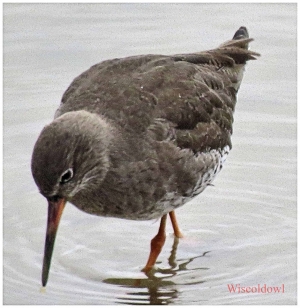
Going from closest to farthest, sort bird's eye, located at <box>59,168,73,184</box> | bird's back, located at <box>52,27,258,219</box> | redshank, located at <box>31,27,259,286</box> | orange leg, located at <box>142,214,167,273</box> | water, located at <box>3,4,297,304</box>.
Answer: bird's eye, located at <box>59,168,73,184</box> < redshank, located at <box>31,27,259,286</box> < bird's back, located at <box>52,27,258,219</box> < water, located at <box>3,4,297,304</box> < orange leg, located at <box>142,214,167,273</box>

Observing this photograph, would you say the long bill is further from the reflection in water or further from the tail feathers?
the tail feathers

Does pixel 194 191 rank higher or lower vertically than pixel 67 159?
lower

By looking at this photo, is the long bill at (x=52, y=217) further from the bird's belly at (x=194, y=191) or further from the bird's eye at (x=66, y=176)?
the bird's belly at (x=194, y=191)

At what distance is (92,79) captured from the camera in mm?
9078

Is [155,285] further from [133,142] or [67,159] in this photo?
[67,159]

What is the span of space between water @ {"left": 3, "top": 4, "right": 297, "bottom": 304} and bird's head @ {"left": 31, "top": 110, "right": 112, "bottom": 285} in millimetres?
1174

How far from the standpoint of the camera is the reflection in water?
9.00 metres

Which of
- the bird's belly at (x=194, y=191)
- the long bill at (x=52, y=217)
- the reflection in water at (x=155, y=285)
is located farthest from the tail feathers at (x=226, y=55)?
the long bill at (x=52, y=217)

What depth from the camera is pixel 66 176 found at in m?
7.97

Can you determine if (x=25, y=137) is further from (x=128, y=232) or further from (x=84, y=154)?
(x=84, y=154)

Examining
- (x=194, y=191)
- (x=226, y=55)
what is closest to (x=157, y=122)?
(x=194, y=191)

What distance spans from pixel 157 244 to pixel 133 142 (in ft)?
4.77

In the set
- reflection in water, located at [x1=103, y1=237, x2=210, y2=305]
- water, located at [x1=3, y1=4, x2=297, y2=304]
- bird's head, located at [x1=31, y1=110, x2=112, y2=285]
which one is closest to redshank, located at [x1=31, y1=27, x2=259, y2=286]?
bird's head, located at [x1=31, y1=110, x2=112, y2=285]

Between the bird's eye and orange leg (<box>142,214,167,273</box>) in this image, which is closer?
the bird's eye
